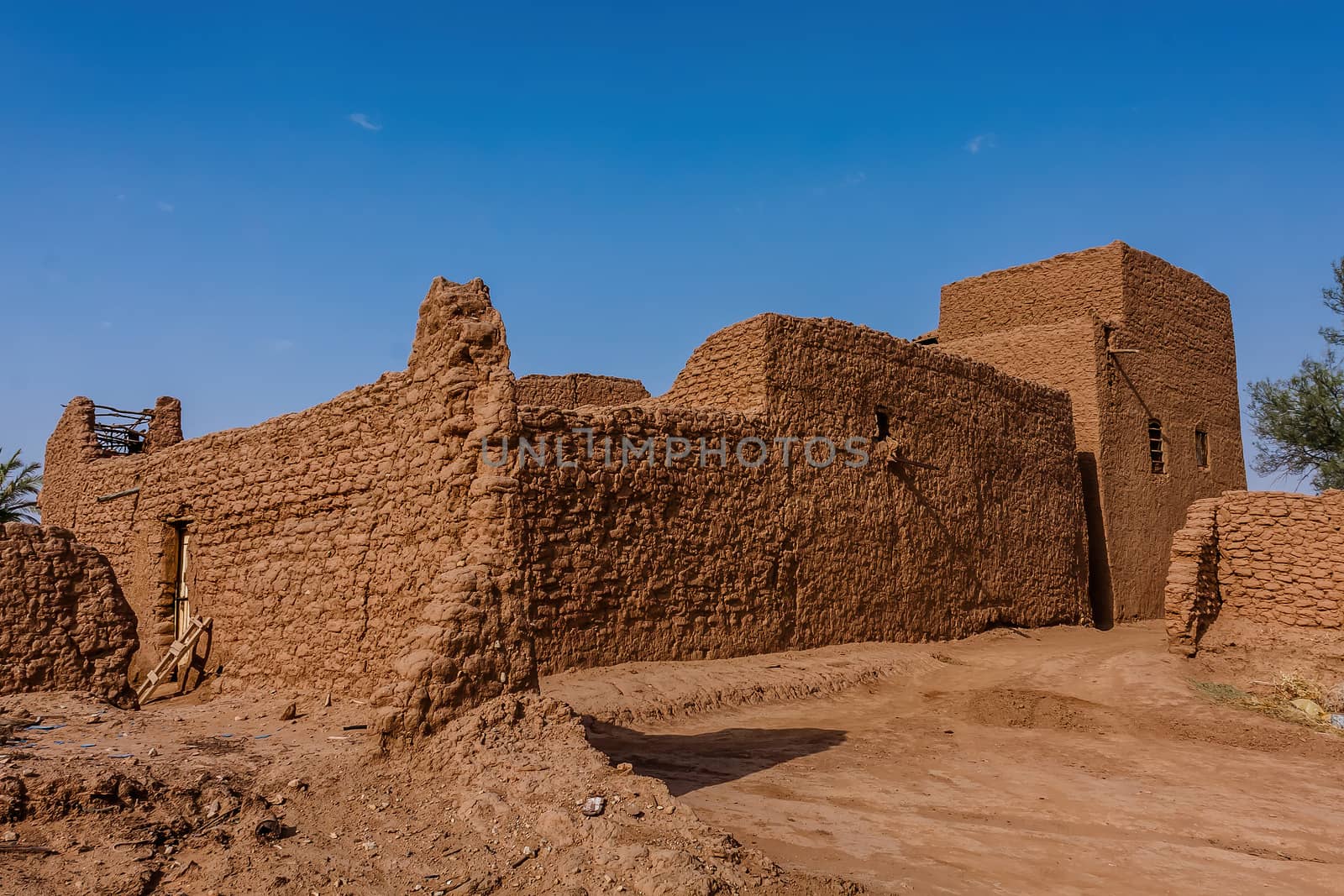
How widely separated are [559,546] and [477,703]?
12.5 ft

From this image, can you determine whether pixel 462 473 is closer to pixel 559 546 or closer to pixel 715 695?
pixel 559 546

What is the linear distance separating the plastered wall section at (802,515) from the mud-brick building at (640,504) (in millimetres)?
33

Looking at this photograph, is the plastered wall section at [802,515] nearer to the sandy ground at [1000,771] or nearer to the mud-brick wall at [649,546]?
the mud-brick wall at [649,546]

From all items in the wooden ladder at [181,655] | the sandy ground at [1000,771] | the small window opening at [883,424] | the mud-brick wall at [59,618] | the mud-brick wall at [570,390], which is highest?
the mud-brick wall at [570,390]

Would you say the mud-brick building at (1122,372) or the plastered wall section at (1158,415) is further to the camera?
the plastered wall section at (1158,415)

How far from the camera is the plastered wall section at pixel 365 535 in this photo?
209 inches

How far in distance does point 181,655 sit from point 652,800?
7.44m

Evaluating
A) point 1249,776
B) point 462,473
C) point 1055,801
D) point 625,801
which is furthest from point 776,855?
point 1249,776

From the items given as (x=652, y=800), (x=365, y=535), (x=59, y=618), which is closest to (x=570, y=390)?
(x=365, y=535)

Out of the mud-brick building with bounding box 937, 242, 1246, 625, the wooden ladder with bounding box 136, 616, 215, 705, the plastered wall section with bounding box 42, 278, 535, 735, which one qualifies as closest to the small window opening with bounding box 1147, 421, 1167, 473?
the mud-brick building with bounding box 937, 242, 1246, 625

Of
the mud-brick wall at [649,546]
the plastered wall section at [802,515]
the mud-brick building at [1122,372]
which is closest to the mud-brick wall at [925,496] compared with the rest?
the plastered wall section at [802,515]

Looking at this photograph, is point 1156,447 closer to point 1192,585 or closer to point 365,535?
point 1192,585

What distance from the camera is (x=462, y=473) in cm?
618

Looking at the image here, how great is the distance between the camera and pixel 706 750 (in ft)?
23.7
